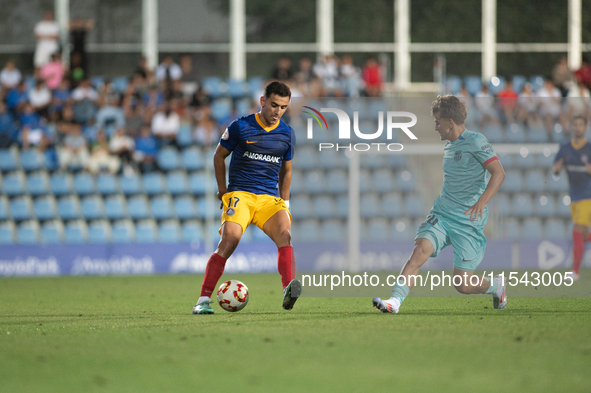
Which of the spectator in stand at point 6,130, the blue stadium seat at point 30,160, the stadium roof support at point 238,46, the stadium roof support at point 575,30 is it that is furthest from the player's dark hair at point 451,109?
the stadium roof support at point 575,30

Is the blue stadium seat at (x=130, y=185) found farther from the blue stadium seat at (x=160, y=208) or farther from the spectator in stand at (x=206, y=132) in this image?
the spectator in stand at (x=206, y=132)

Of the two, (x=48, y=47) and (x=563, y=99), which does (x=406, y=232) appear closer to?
(x=563, y=99)

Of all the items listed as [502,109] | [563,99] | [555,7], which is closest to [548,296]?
[502,109]

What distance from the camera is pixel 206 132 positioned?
15.0 metres

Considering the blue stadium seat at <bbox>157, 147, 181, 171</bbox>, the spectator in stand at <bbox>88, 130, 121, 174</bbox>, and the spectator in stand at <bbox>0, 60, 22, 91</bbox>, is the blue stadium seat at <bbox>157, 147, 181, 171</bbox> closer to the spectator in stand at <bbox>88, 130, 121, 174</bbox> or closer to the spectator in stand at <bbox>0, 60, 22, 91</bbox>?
the spectator in stand at <bbox>88, 130, 121, 174</bbox>

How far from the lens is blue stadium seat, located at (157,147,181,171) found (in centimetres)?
1489

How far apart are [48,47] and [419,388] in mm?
15243

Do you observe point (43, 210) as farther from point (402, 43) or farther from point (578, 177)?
point (578, 177)

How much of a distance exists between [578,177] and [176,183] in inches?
295

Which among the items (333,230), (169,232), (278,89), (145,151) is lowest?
(169,232)

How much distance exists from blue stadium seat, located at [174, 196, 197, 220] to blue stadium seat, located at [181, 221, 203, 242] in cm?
15

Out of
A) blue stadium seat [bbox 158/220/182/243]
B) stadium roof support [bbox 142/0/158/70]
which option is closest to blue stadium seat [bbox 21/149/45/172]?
blue stadium seat [bbox 158/220/182/243]

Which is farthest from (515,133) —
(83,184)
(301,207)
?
(83,184)

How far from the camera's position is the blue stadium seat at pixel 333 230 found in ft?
44.4
